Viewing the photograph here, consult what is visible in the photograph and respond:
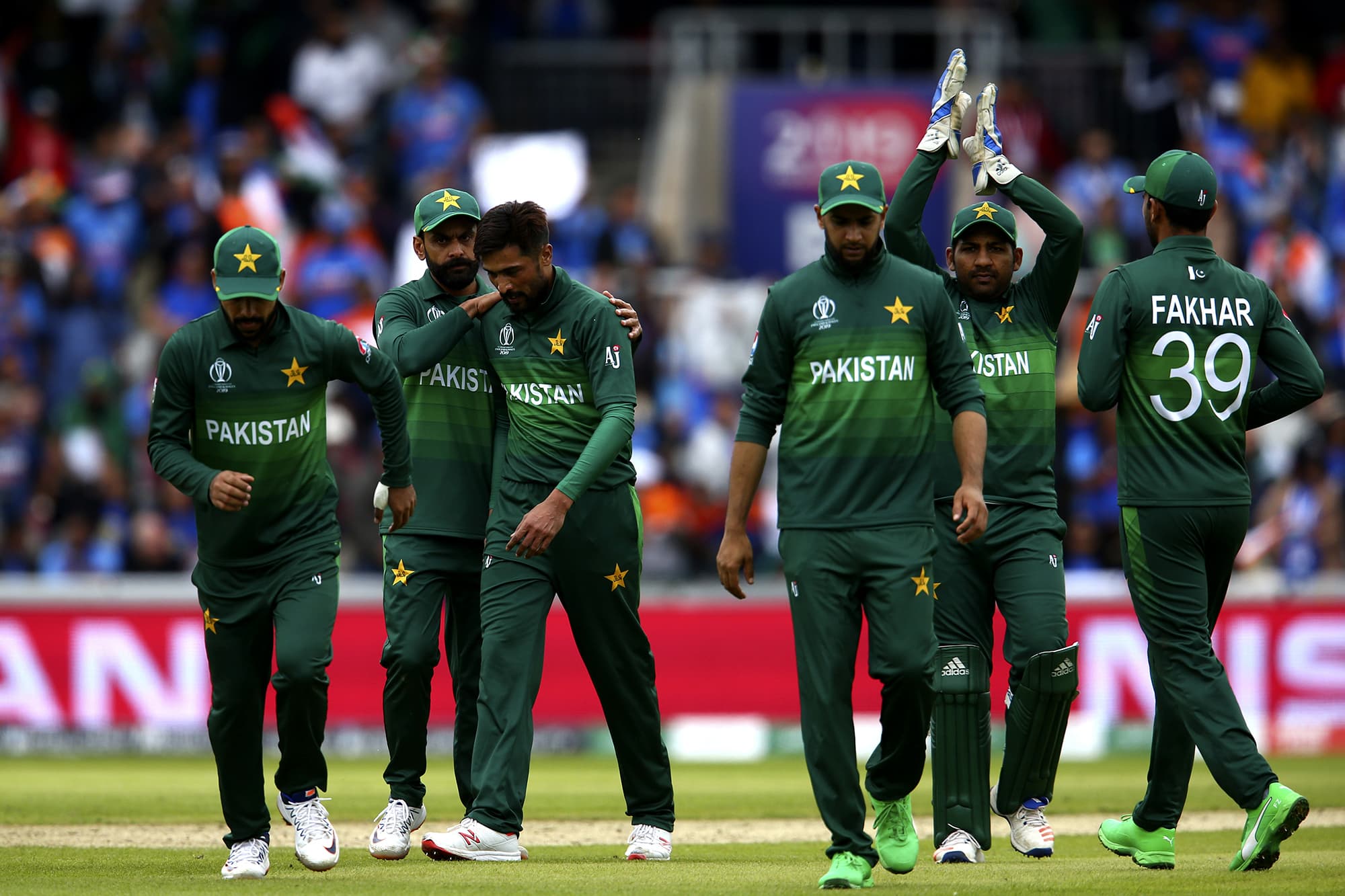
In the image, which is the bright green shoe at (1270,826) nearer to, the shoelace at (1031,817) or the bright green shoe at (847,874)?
the shoelace at (1031,817)

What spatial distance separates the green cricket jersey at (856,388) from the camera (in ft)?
25.4

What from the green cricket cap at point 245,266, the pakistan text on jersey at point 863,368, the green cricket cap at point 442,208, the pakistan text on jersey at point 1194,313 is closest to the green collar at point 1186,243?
the pakistan text on jersey at point 1194,313

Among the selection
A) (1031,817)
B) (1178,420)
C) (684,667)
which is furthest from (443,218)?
(684,667)

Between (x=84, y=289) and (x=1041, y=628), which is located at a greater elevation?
(x=84, y=289)

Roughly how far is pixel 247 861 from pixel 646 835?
1.80 meters

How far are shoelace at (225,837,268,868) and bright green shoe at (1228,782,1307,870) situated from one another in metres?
4.02

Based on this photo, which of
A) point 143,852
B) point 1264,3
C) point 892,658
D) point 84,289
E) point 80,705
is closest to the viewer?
point 892,658

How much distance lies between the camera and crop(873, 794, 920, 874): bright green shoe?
7961mm

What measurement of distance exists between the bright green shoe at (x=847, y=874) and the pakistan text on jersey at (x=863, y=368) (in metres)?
1.85

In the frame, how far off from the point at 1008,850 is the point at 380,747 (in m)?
7.41

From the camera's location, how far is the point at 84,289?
62.8ft

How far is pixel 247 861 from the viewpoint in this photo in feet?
26.7

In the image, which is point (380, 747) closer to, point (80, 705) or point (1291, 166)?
point (80, 705)

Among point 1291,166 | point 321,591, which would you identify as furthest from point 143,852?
point 1291,166
